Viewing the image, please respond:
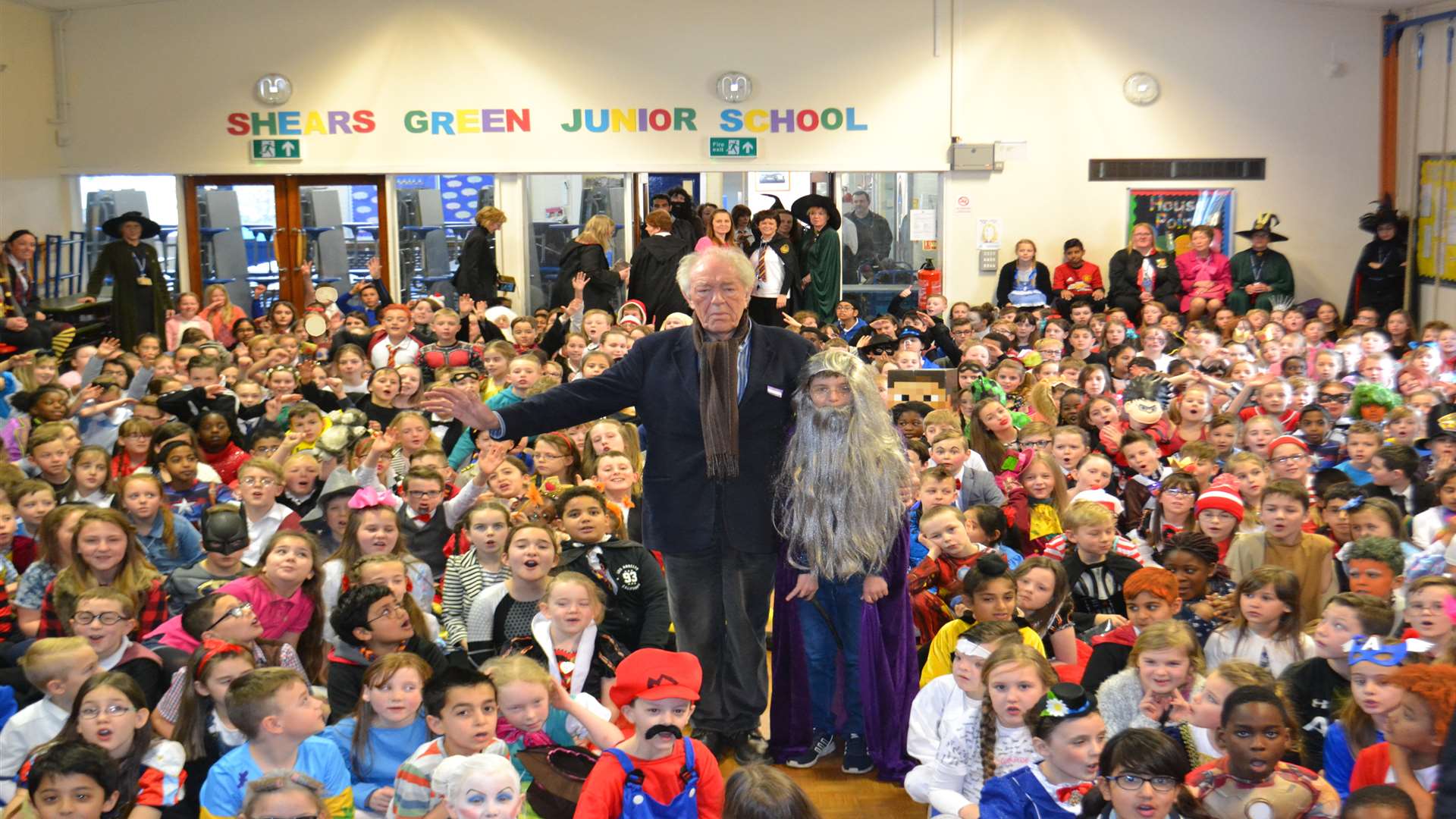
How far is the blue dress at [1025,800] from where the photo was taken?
322 cm

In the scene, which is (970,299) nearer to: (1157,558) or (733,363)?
(1157,558)

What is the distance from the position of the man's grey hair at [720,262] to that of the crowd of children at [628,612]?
0.50 metres

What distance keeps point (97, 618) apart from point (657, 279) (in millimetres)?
7250

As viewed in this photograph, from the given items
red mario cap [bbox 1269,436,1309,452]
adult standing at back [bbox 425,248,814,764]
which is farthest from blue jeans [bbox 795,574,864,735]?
red mario cap [bbox 1269,436,1309,452]

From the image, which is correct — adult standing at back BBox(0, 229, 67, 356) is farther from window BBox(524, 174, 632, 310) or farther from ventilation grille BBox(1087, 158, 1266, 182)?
ventilation grille BBox(1087, 158, 1266, 182)

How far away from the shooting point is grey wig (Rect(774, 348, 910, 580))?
159 inches

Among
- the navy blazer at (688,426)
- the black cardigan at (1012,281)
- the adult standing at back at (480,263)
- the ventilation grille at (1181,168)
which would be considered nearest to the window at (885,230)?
A: the black cardigan at (1012,281)

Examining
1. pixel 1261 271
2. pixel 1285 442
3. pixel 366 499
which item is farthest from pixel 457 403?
pixel 1261 271

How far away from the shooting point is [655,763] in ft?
10.7

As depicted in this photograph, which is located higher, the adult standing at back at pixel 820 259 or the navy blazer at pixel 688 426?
the adult standing at back at pixel 820 259

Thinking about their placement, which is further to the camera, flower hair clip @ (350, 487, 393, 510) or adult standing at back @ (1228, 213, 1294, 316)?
adult standing at back @ (1228, 213, 1294, 316)

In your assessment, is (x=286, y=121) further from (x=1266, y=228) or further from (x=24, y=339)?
(x=1266, y=228)

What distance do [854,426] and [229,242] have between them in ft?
35.0

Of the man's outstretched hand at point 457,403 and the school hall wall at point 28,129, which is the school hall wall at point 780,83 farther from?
the man's outstretched hand at point 457,403
